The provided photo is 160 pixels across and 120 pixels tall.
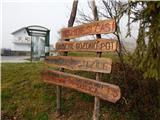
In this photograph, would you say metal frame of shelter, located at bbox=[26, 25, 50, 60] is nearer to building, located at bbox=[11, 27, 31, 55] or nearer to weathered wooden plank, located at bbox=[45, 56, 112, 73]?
weathered wooden plank, located at bbox=[45, 56, 112, 73]

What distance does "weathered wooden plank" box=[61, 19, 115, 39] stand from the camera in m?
5.69

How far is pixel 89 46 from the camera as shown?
20.5 ft

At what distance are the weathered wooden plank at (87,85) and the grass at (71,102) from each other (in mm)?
799

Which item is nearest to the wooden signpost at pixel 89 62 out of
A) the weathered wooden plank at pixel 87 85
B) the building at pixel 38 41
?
the weathered wooden plank at pixel 87 85

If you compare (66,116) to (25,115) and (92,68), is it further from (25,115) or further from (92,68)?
(92,68)

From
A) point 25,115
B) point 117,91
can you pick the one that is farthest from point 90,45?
point 25,115

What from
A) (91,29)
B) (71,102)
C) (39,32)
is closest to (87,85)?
(91,29)

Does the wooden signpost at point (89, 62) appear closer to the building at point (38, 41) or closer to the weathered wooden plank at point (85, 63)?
the weathered wooden plank at point (85, 63)

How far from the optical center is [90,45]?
621 cm

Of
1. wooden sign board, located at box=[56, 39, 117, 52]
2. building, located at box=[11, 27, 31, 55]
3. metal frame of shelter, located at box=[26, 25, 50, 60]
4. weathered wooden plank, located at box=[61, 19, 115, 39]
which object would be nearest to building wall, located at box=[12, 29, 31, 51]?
building, located at box=[11, 27, 31, 55]

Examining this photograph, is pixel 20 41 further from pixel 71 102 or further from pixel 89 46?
pixel 89 46

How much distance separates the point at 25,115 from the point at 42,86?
148cm

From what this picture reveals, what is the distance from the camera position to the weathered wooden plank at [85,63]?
5.62 meters

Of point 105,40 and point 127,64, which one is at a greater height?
point 105,40
